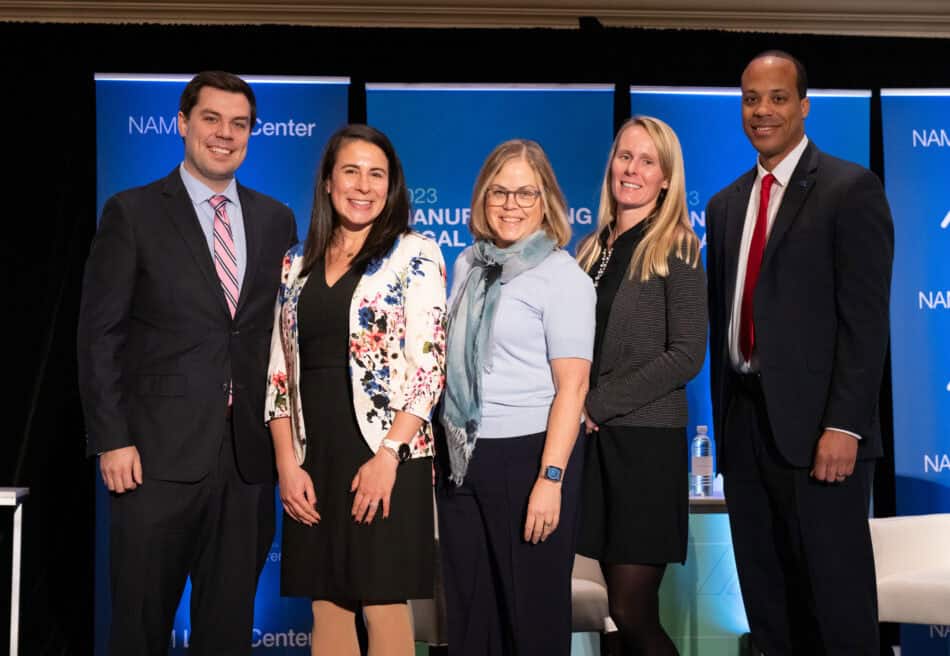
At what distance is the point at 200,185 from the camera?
3.09 metres

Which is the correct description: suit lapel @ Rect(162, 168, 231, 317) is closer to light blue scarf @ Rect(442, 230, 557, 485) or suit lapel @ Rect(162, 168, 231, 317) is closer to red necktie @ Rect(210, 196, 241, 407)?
red necktie @ Rect(210, 196, 241, 407)

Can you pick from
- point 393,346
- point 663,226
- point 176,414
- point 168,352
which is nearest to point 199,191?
point 168,352

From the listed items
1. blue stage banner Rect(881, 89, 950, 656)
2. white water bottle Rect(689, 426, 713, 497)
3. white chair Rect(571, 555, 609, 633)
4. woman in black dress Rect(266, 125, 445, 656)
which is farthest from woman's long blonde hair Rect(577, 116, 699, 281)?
blue stage banner Rect(881, 89, 950, 656)

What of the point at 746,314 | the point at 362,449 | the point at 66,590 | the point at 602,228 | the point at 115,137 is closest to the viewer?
the point at 362,449

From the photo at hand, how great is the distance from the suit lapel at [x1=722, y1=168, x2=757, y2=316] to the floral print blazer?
84 cm

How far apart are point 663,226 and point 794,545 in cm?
90

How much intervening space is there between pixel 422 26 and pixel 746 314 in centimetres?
269

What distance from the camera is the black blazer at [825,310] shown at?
2773 millimetres

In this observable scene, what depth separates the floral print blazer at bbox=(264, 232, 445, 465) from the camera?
102 inches

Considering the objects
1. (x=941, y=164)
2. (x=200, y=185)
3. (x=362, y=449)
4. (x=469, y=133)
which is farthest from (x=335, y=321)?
(x=941, y=164)

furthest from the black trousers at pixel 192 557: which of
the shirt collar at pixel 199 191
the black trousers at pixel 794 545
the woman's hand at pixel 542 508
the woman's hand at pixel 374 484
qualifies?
the black trousers at pixel 794 545

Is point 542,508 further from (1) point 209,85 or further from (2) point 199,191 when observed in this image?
(1) point 209,85

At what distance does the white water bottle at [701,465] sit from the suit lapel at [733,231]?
4.45ft

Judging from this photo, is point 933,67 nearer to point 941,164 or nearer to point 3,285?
point 941,164
